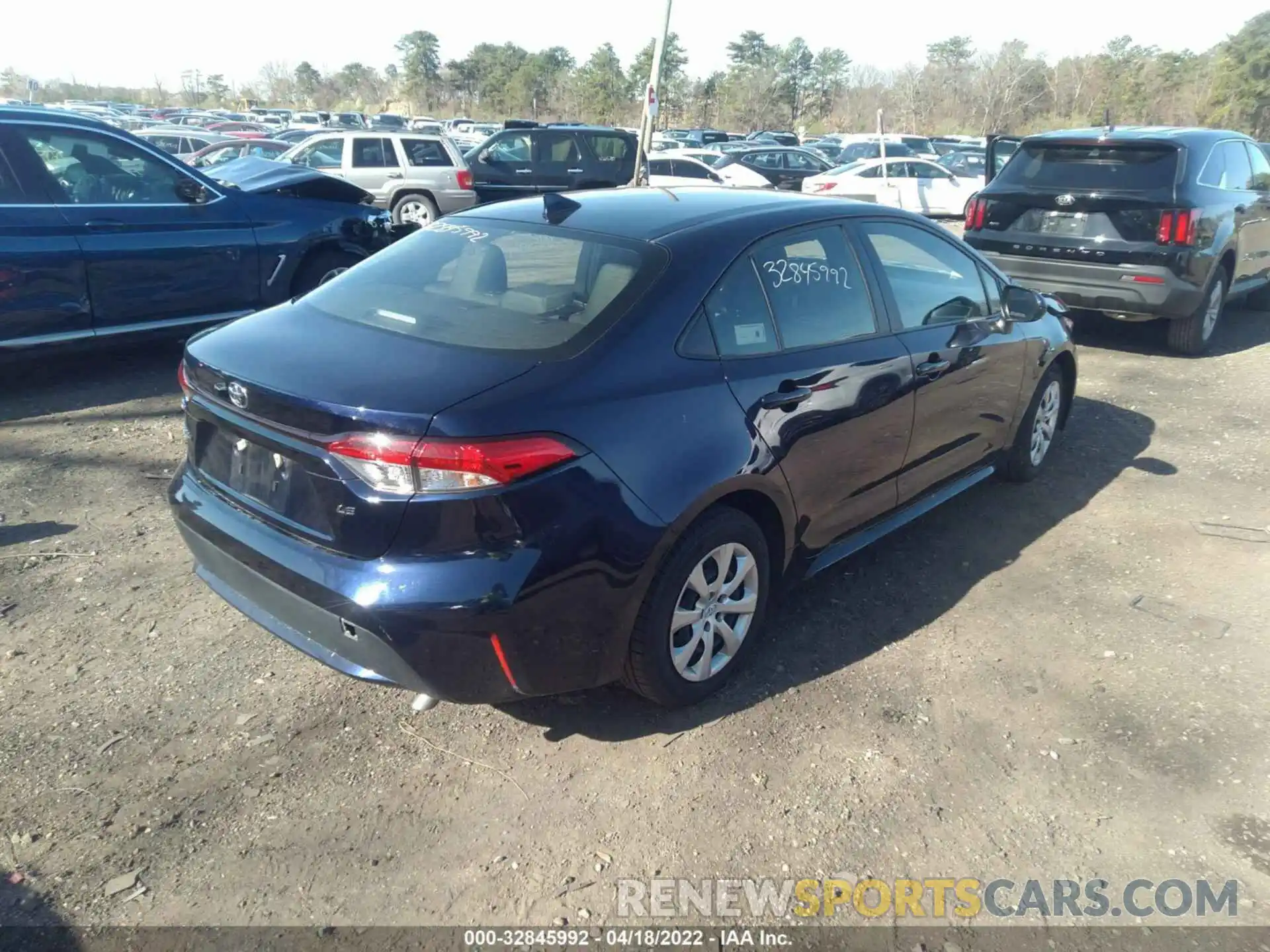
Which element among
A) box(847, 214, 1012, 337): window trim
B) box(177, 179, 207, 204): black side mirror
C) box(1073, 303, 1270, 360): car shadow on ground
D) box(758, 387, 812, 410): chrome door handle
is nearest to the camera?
box(758, 387, 812, 410): chrome door handle

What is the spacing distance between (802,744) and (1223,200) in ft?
23.8

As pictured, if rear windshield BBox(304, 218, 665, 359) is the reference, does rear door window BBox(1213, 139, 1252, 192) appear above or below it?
above

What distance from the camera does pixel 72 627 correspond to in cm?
352

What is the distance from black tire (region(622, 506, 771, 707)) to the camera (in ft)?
9.37

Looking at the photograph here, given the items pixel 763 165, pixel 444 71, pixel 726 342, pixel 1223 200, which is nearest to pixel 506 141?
pixel 763 165

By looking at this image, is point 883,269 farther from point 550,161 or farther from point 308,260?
point 550,161

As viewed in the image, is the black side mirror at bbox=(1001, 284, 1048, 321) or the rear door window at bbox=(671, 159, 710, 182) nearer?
the black side mirror at bbox=(1001, 284, 1048, 321)

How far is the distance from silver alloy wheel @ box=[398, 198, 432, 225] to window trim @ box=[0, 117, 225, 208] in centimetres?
865

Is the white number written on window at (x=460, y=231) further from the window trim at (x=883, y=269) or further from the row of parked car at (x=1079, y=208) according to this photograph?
the window trim at (x=883, y=269)

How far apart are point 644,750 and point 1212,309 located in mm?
7509

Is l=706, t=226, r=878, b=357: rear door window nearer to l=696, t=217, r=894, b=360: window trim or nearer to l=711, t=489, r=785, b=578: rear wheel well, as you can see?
l=696, t=217, r=894, b=360: window trim

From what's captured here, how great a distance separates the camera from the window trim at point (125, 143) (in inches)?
228

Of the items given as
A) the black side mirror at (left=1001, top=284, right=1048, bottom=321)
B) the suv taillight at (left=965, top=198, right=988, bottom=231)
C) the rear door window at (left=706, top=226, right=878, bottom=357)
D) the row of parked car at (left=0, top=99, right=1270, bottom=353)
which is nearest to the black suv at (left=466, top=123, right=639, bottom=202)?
the row of parked car at (left=0, top=99, right=1270, bottom=353)

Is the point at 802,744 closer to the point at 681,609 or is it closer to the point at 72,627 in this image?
the point at 681,609
